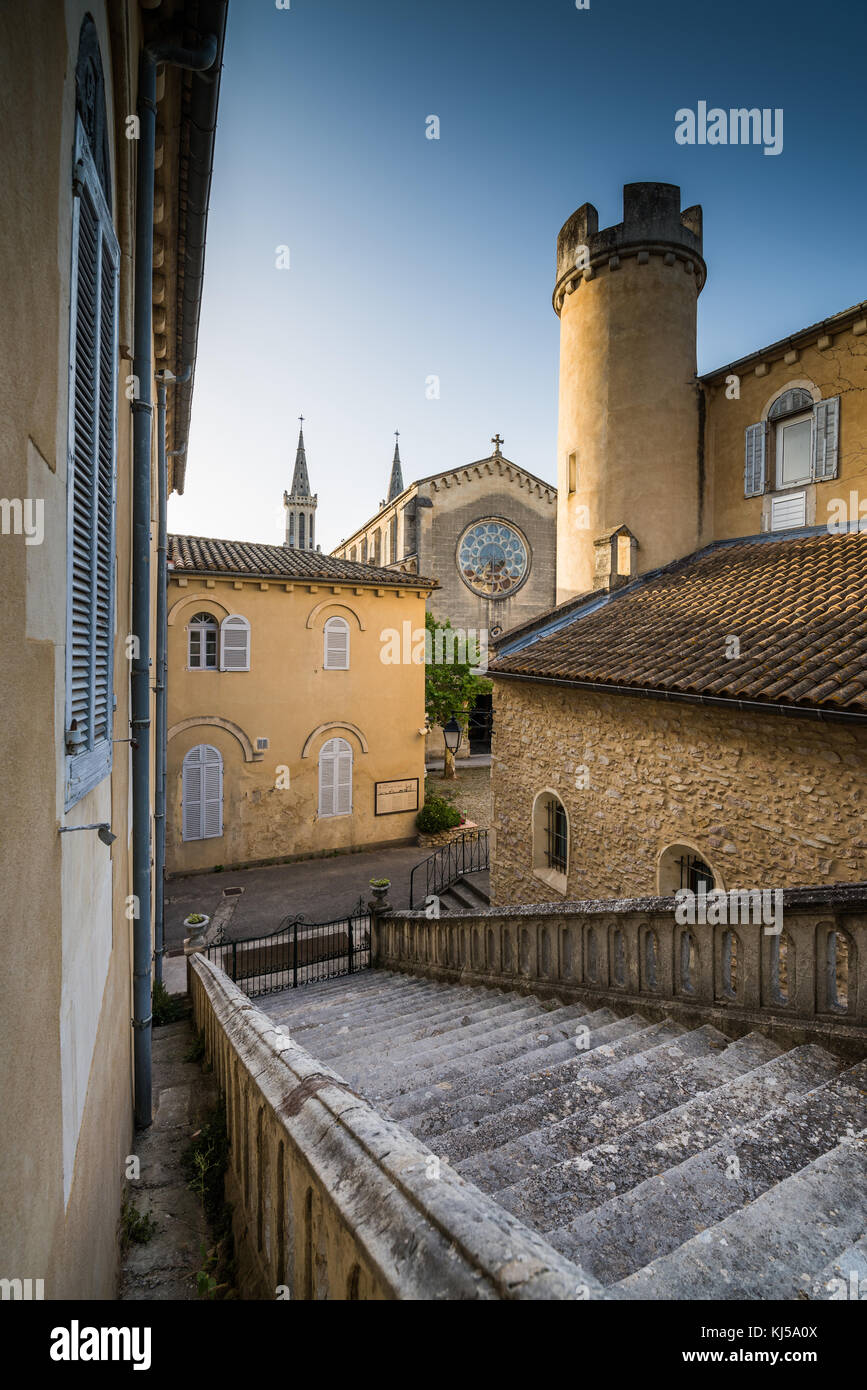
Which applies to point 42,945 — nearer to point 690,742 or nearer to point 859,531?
point 690,742

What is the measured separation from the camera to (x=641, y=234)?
12281 millimetres

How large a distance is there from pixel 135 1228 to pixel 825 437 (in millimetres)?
12971

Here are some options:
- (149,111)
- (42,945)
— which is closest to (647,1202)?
(42,945)

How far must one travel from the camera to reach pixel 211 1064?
186 inches

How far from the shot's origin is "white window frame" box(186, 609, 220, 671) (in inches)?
559

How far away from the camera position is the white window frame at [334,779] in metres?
15.8

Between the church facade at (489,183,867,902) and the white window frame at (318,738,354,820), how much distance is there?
6119 millimetres

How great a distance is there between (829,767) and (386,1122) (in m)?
5.60

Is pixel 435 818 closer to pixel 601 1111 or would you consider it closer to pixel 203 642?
pixel 203 642

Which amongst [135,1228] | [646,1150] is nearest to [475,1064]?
[646,1150]

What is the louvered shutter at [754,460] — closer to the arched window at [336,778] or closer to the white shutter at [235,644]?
the arched window at [336,778]

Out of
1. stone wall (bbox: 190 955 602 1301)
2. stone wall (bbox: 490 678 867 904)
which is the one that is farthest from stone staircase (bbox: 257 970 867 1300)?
stone wall (bbox: 490 678 867 904)

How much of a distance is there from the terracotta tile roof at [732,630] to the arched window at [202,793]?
7.71 meters

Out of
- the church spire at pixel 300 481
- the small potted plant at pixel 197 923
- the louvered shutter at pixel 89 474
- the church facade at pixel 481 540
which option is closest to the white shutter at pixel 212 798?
the small potted plant at pixel 197 923
